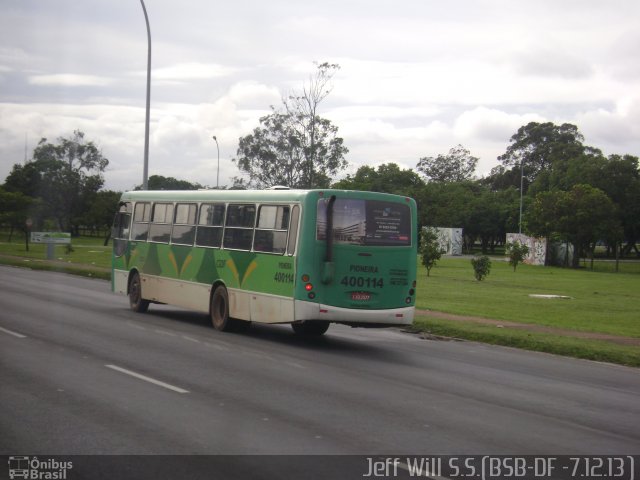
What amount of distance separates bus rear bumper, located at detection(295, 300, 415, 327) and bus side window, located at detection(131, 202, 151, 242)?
7546 mm

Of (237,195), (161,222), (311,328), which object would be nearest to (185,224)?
(161,222)

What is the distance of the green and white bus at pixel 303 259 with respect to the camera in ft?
53.5

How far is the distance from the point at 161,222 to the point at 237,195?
3637 mm

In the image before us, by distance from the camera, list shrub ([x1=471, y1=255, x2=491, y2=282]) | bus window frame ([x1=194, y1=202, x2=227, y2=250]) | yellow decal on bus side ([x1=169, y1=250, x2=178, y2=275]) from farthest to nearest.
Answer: shrub ([x1=471, y1=255, x2=491, y2=282])
yellow decal on bus side ([x1=169, y1=250, x2=178, y2=275])
bus window frame ([x1=194, y1=202, x2=227, y2=250])

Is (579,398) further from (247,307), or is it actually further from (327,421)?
(247,307)

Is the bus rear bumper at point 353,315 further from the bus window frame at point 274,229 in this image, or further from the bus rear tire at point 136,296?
the bus rear tire at point 136,296

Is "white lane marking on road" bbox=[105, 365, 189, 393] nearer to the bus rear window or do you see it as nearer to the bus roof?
the bus rear window

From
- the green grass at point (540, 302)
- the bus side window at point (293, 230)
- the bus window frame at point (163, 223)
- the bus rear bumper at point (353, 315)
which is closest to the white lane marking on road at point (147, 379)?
the bus rear bumper at point (353, 315)

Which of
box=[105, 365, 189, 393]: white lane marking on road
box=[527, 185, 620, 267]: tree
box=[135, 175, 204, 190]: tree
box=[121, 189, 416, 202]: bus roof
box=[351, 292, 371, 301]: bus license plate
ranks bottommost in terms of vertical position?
box=[105, 365, 189, 393]: white lane marking on road

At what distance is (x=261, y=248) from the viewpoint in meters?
17.6

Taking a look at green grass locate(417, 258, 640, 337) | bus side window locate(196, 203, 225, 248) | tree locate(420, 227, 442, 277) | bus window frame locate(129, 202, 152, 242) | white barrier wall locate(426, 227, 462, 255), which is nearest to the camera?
bus side window locate(196, 203, 225, 248)

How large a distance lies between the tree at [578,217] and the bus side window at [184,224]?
181 ft

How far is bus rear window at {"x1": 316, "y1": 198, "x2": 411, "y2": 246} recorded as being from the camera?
54.2 feet

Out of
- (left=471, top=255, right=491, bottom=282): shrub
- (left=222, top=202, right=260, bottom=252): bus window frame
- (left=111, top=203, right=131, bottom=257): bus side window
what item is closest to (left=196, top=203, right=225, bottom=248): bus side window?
(left=222, top=202, right=260, bottom=252): bus window frame
